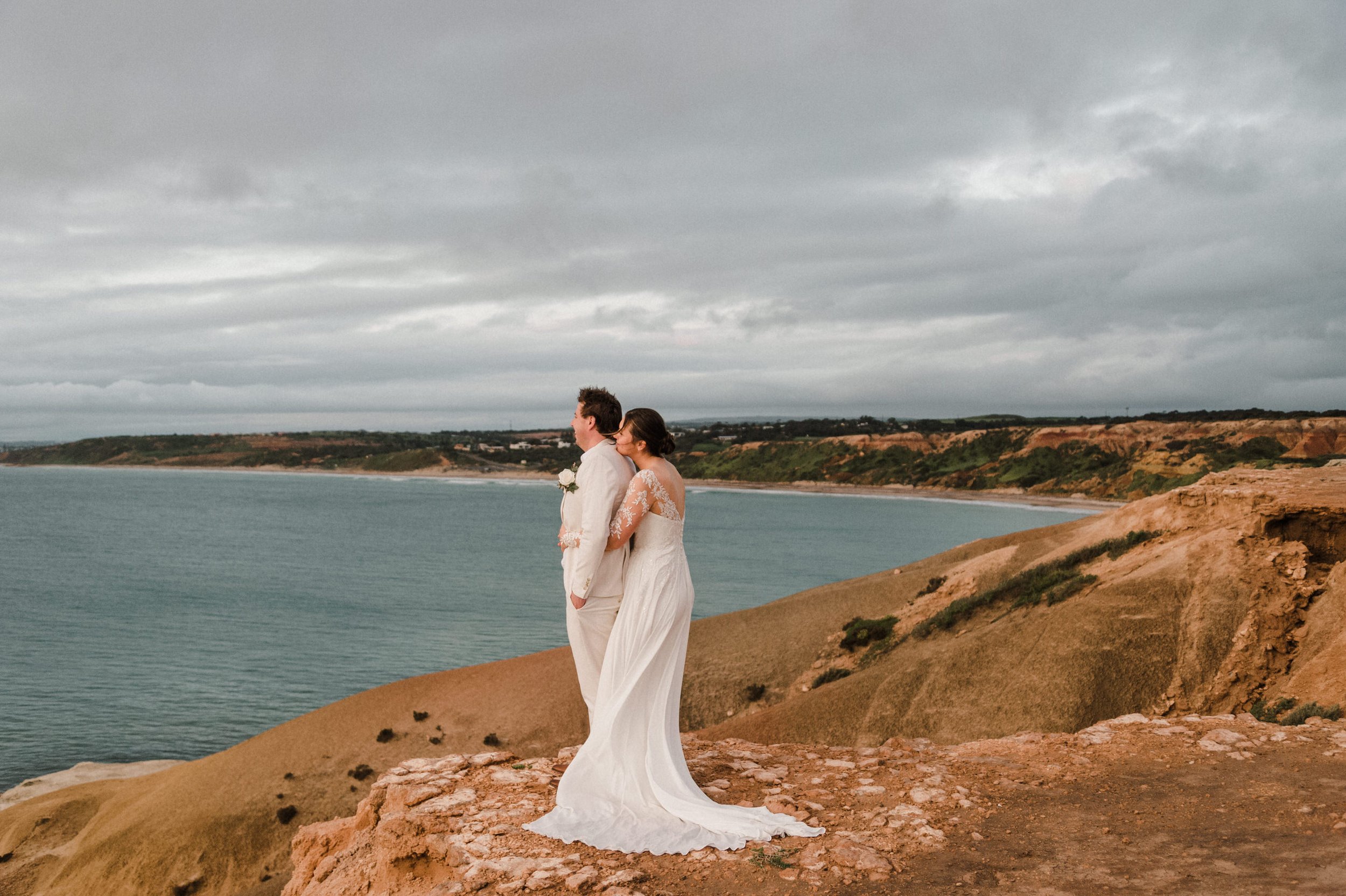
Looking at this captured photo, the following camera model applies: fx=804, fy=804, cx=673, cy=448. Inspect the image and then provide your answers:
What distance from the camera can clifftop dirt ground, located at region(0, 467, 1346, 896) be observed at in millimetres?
6043

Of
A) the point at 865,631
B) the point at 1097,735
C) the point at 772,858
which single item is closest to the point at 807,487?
the point at 865,631

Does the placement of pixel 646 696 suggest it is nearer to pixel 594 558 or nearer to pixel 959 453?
pixel 594 558

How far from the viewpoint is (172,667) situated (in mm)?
33125

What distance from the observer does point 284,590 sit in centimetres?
5206

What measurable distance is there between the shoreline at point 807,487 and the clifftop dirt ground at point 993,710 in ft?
113

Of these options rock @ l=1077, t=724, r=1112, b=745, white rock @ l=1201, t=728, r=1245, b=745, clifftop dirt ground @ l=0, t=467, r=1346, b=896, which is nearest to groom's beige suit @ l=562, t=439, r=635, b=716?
clifftop dirt ground @ l=0, t=467, r=1346, b=896

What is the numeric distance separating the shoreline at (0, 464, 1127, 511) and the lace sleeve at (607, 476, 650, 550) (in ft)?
171

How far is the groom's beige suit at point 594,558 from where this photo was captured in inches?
221

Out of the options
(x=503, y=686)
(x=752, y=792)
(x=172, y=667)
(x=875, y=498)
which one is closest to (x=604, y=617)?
(x=752, y=792)

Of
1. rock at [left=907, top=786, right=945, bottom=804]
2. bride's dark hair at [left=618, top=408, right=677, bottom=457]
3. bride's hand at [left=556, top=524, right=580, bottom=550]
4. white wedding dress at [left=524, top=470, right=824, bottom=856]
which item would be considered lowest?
rock at [left=907, top=786, right=945, bottom=804]

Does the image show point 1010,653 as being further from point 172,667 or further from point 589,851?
point 172,667

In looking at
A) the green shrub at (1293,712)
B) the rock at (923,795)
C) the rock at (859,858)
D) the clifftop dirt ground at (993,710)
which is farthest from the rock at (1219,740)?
the rock at (859,858)

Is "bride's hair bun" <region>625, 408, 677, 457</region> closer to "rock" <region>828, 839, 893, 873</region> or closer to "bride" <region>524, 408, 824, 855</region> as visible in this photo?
"bride" <region>524, 408, 824, 855</region>

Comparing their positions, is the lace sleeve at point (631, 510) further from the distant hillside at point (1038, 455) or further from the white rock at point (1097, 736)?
the distant hillside at point (1038, 455)
